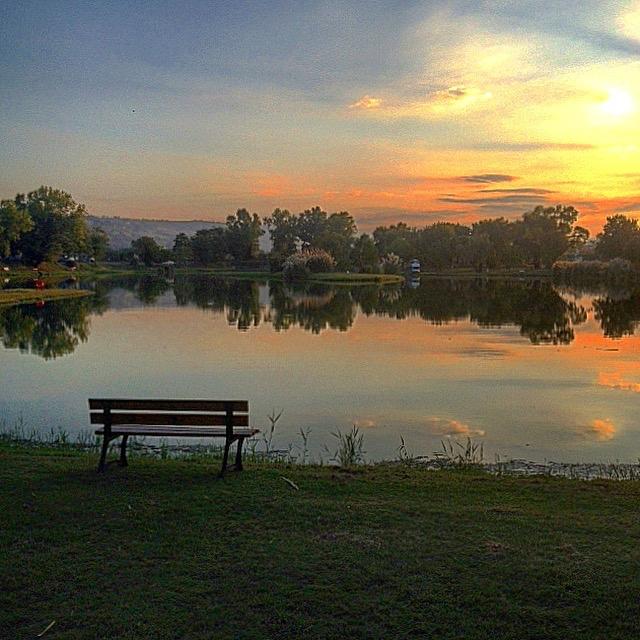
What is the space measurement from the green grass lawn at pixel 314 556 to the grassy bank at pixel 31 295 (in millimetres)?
41189

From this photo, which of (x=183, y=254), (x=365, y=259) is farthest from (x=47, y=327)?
(x=183, y=254)

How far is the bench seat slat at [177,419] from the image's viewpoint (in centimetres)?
806

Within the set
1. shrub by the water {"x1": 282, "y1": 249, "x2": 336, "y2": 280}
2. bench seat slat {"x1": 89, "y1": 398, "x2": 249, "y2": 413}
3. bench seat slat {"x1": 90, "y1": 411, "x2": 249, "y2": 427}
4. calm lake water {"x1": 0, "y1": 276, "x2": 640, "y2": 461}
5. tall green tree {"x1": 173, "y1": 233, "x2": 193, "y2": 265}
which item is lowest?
calm lake water {"x1": 0, "y1": 276, "x2": 640, "y2": 461}

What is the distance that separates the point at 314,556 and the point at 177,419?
3022 mm

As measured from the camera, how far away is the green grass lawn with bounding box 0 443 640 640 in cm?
460

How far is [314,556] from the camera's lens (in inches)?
221

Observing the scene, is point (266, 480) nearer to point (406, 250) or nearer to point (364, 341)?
point (364, 341)

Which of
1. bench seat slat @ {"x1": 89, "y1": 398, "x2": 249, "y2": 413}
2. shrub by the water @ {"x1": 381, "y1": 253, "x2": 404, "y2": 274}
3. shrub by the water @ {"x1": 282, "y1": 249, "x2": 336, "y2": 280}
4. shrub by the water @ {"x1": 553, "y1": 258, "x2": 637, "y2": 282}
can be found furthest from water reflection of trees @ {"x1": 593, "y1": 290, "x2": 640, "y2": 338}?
shrub by the water @ {"x1": 381, "y1": 253, "x2": 404, "y2": 274}

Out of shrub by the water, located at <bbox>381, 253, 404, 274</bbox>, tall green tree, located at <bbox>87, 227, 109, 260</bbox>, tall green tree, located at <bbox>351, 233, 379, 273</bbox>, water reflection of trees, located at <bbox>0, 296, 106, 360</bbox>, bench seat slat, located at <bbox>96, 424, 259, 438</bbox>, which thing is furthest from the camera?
tall green tree, located at <bbox>87, 227, 109, 260</bbox>

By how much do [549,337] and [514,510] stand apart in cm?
2101

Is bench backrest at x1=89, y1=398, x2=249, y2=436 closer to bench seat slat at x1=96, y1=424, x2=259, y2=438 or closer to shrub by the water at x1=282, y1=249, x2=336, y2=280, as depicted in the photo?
bench seat slat at x1=96, y1=424, x2=259, y2=438

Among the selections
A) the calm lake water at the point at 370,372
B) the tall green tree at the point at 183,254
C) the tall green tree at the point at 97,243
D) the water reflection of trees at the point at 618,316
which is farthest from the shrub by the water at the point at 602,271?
the tall green tree at the point at 97,243

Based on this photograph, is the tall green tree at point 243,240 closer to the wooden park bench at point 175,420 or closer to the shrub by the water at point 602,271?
the shrub by the water at point 602,271

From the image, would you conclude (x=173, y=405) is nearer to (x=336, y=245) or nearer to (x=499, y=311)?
(x=499, y=311)
